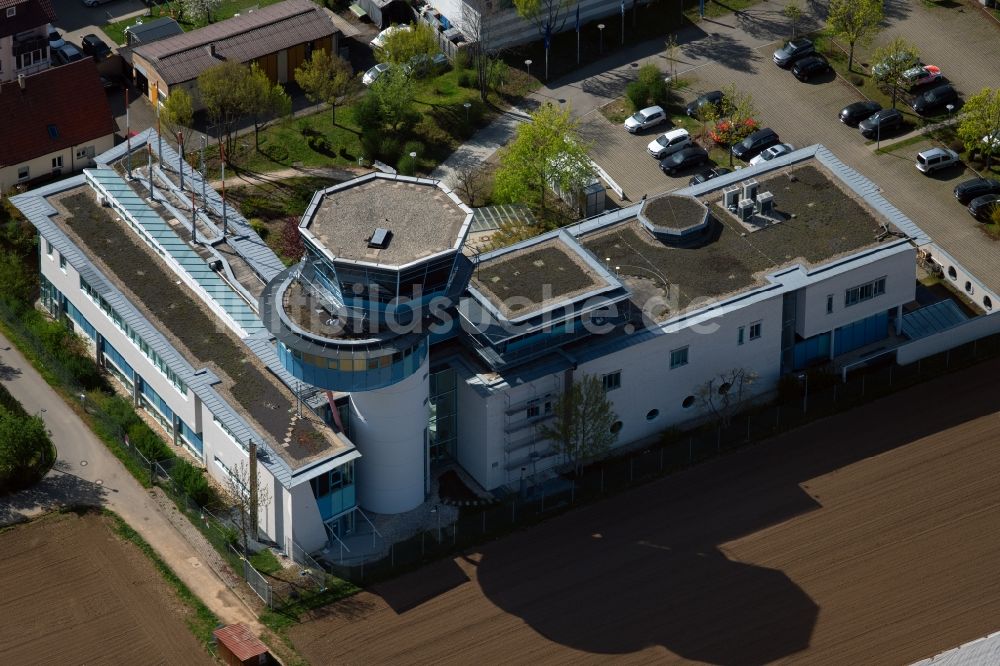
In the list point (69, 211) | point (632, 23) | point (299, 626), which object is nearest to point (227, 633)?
point (299, 626)

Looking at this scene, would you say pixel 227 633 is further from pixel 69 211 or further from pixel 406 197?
pixel 69 211

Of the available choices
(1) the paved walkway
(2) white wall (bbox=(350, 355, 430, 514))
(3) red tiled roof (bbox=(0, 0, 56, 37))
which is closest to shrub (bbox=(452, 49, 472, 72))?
(3) red tiled roof (bbox=(0, 0, 56, 37))

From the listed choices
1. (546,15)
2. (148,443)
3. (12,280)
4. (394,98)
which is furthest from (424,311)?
(546,15)

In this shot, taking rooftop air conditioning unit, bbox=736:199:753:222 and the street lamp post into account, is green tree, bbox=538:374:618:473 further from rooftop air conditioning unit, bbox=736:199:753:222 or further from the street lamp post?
rooftop air conditioning unit, bbox=736:199:753:222

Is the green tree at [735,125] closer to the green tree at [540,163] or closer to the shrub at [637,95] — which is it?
the shrub at [637,95]

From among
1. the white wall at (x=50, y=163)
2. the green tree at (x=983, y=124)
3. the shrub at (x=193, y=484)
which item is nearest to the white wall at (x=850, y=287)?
the green tree at (x=983, y=124)

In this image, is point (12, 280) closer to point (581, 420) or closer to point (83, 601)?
point (83, 601)

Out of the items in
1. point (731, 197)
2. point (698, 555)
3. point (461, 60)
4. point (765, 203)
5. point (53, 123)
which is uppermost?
point (765, 203)

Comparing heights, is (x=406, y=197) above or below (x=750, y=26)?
above
